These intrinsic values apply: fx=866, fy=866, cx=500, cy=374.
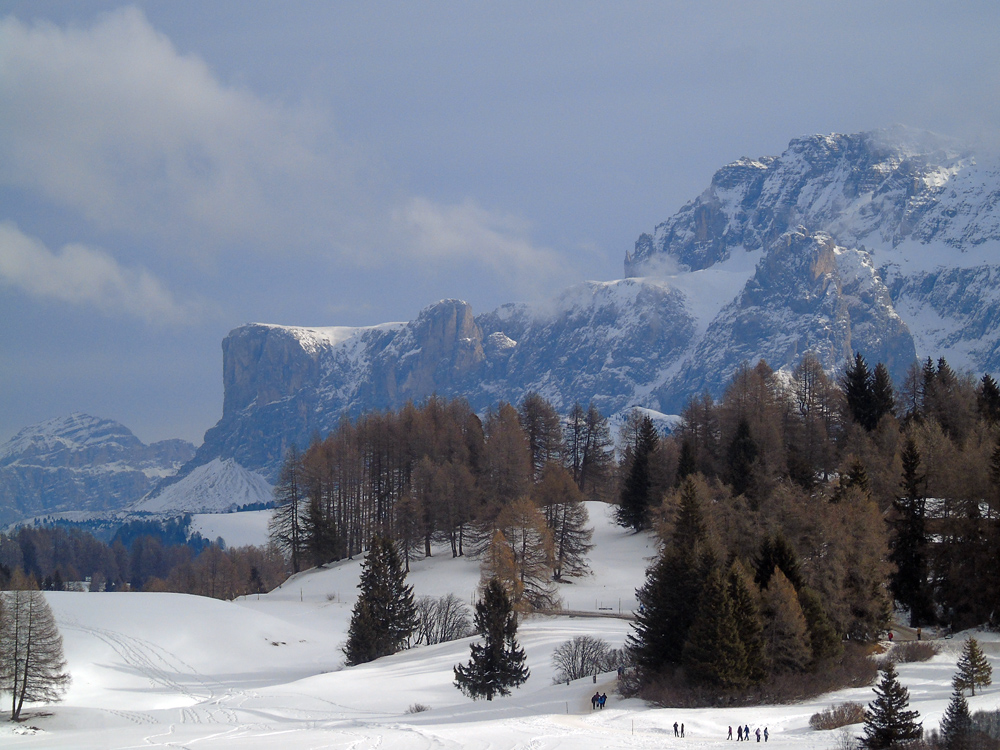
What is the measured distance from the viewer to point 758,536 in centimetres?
4678

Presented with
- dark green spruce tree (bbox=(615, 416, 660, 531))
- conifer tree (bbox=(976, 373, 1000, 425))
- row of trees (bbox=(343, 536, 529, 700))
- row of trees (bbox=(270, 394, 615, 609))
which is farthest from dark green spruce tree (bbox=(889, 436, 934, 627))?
dark green spruce tree (bbox=(615, 416, 660, 531))

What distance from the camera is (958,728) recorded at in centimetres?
2394

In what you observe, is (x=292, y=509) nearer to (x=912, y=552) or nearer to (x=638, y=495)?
(x=638, y=495)

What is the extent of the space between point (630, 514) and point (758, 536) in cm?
3128

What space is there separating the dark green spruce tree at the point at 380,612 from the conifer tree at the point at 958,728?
3693 cm

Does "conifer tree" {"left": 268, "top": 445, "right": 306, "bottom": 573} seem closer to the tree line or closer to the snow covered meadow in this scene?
the snow covered meadow

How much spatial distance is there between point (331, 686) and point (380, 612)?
9.37 metres

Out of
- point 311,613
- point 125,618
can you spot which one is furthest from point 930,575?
point 125,618

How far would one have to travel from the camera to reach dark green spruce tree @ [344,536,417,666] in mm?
54469

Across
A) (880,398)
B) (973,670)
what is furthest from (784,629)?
(880,398)

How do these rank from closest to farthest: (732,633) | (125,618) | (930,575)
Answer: (732,633), (930,575), (125,618)

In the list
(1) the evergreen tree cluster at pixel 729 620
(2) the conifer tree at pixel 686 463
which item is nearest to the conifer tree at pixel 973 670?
(1) the evergreen tree cluster at pixel 729 620

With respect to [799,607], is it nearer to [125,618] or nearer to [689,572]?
[689,572]

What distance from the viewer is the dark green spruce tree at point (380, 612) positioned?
54.5 metres
